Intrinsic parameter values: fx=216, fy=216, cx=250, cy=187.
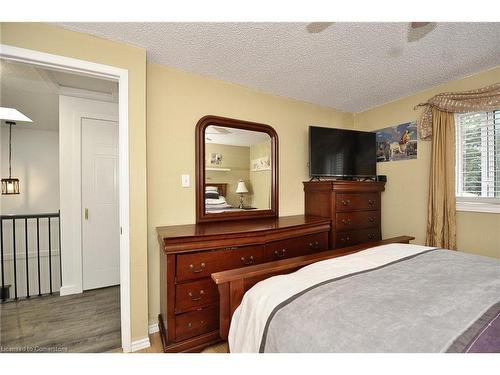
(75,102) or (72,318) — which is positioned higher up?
(75,102)

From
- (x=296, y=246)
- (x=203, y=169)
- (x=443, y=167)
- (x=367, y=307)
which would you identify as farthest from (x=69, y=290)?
(x=443, y=167)

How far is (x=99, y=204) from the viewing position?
286cm

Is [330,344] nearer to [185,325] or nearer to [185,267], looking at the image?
[185,267]

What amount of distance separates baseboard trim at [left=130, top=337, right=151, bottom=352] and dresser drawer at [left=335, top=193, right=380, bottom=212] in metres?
2.18

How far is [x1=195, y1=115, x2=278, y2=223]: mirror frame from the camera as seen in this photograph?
2.12 meters

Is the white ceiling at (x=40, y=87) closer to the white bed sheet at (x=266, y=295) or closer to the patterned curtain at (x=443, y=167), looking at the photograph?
the white bed sheet at (x=266, y=295)

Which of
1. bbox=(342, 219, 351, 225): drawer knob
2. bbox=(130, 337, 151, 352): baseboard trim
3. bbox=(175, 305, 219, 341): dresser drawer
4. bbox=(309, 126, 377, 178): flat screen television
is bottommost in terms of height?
bbox=(130, 337, 151, 352): baseboard trim

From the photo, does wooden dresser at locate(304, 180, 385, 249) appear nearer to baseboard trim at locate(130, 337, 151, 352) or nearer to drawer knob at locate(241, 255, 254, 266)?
drawer knob at locate(241, 255, 254, 266)

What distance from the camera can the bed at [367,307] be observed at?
2.18ft

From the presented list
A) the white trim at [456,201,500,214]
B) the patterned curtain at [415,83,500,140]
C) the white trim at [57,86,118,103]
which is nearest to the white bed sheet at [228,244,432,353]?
the white trim at [456,201,500,214]

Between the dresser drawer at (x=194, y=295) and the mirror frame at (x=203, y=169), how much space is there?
0.64 m

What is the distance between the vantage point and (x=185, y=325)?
161 centimetres

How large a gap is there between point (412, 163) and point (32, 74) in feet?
13.9
